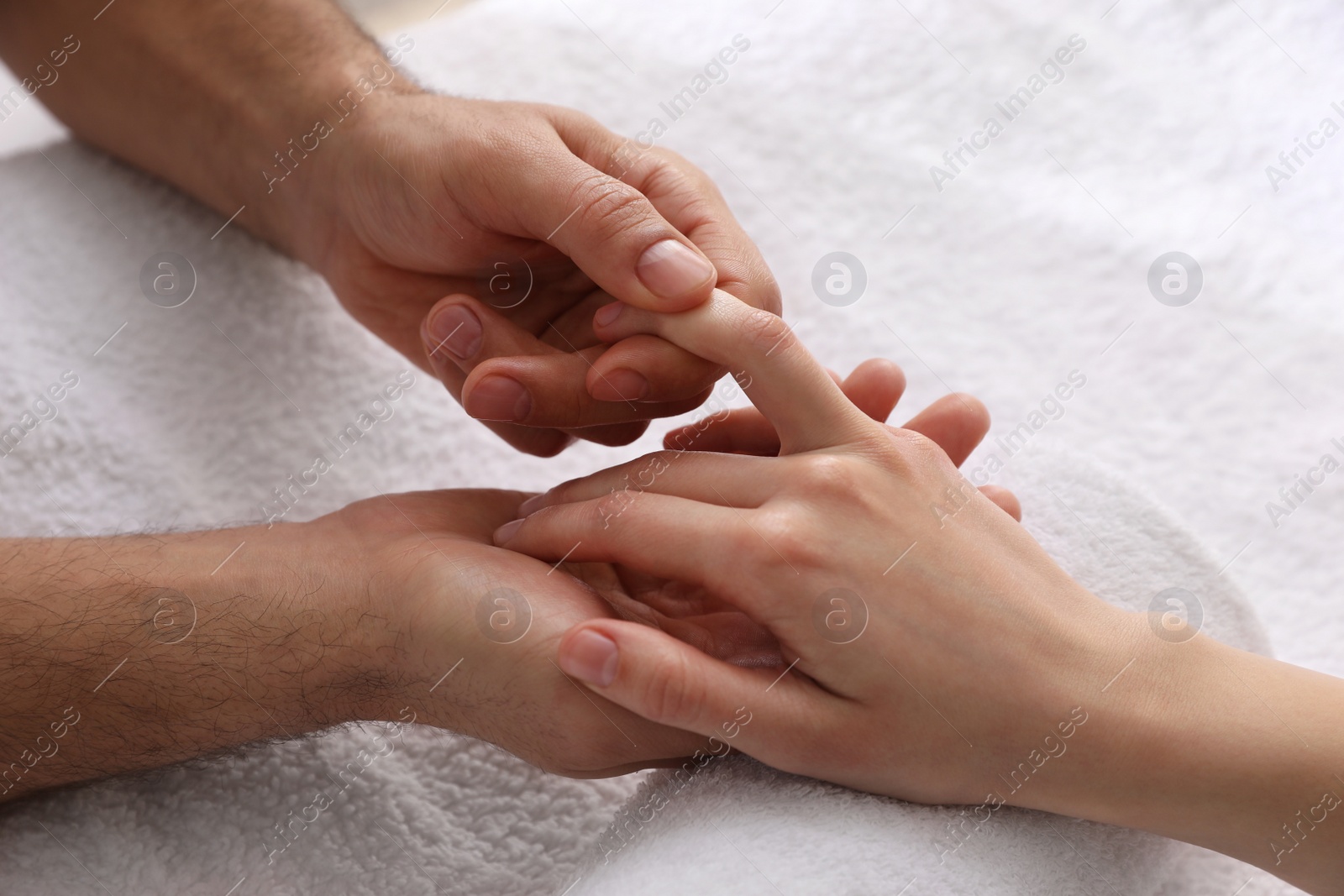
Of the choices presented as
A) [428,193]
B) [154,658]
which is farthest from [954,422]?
[154,658]

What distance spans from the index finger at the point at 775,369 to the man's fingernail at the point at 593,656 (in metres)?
0.24

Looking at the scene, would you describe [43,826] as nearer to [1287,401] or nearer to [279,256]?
[279,256]

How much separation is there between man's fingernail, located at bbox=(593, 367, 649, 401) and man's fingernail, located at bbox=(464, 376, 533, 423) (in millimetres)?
→ 70

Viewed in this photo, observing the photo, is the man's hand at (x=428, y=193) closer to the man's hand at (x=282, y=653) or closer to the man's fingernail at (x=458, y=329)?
the man's fingernail at (x=458, y=329)

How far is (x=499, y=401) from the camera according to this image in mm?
932

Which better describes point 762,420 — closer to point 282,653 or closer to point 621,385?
point 621,385

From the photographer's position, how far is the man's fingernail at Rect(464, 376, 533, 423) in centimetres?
92

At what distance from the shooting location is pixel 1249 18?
1.50m

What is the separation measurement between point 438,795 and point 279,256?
70 cm

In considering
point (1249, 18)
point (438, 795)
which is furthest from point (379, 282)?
point (1249, 18)

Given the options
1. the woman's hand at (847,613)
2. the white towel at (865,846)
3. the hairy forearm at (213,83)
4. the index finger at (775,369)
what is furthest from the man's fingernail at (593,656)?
the hairy forearm at (213,83)

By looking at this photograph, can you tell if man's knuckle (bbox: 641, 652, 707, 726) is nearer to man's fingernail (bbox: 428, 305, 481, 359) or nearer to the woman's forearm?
the woman's forearm

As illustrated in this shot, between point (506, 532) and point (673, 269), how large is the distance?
280mm

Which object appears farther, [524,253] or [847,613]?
[524,253]
